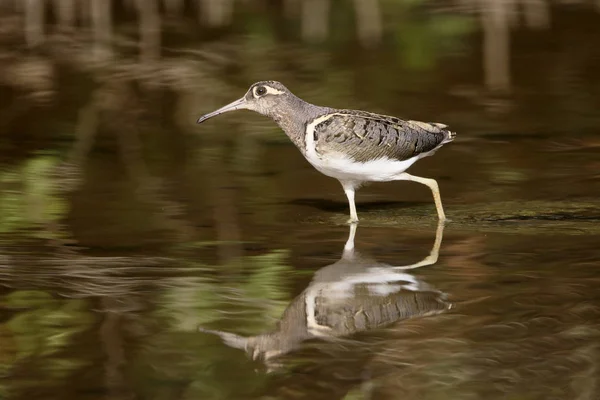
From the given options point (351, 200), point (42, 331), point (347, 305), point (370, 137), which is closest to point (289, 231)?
point (351, 200)

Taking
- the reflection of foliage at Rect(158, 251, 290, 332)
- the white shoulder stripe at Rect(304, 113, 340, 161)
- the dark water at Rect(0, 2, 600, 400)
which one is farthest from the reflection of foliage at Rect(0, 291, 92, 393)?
the white shoulder stripe at Rect(304, 113, 340, 161)

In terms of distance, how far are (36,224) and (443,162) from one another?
14.6ft

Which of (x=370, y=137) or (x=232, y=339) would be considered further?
(x=370, y=137)

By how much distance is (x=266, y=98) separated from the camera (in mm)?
12055

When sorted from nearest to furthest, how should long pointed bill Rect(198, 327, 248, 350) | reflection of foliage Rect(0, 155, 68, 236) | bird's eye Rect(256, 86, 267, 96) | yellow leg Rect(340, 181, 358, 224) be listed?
long pointed bill Rect(198, 327, 248, 350) < yellow leg Rect(340, 181, 358, 224) < reflection of foliage Rect(0, 155, 68, 236) < bird's eye Rect(256, 86, 267, 96)

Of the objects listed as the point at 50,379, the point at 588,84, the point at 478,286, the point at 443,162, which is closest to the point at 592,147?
the point at 443,162

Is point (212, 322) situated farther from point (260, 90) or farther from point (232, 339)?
point (260, 90)

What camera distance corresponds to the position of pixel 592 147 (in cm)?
1429

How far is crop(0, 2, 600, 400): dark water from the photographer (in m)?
7.59

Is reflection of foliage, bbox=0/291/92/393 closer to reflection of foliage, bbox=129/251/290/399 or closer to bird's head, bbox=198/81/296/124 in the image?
reflection of foliage, bbox=129/251/290/399

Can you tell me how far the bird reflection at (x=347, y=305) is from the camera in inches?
318

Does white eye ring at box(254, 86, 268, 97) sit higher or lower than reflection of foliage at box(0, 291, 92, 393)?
higher

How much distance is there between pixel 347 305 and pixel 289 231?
8.08 ft

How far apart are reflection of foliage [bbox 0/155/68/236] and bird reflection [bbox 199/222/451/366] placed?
9.35 feet
